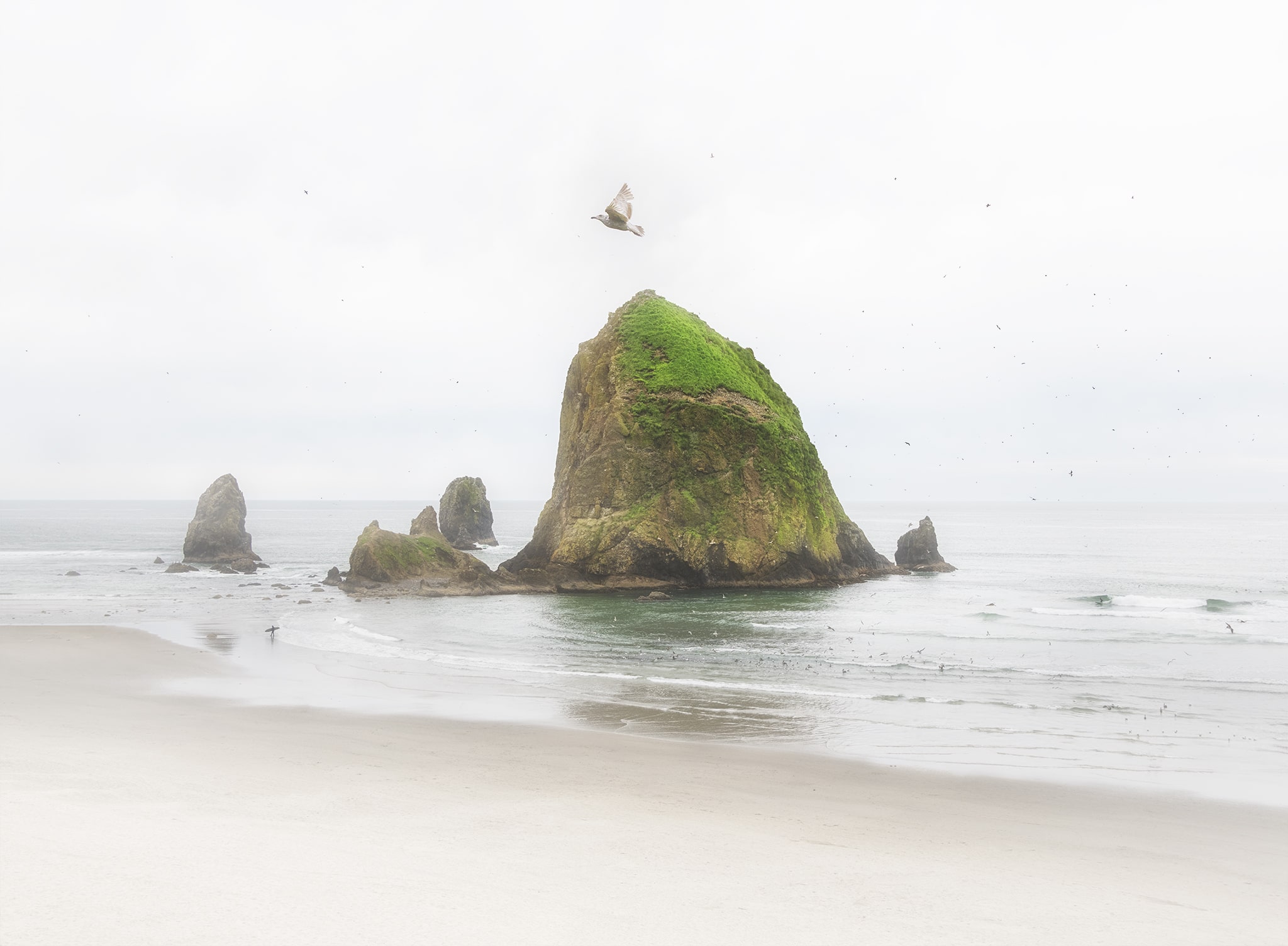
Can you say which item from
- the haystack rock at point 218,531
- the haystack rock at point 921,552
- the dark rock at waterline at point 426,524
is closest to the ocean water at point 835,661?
the haystack rock at point 921,552

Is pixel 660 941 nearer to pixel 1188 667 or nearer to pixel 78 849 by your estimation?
pixel 78 849

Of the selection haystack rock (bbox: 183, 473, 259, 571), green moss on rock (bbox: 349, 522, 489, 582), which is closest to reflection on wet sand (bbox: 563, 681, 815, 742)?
green moss on rock (bbox: 349, 522, 489, 582)

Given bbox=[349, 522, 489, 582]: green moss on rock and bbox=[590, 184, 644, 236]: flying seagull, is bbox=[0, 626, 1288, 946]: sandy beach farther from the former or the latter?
bbox=[349, 522, 489, 582]: green moss on rock

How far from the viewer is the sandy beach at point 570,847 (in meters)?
4.94

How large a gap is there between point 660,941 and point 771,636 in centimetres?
2238

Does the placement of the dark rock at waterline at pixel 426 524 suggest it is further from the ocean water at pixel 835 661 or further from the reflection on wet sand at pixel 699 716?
the reflection on wet sand at pixel 699 716

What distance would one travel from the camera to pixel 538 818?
790cm

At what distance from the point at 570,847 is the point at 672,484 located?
35168 millimetres

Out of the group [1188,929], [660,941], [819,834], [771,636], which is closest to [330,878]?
[660,941]

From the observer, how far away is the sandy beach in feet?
16.2

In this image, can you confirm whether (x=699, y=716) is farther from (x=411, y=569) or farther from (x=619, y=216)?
(x=411, y=569)

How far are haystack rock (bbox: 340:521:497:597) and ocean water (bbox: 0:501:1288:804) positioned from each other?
2.55m

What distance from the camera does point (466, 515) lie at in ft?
269

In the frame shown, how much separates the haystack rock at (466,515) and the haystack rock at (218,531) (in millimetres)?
A: 19440
